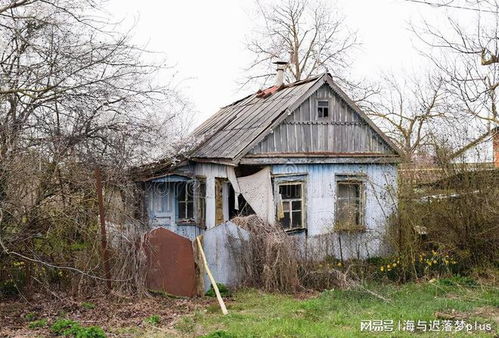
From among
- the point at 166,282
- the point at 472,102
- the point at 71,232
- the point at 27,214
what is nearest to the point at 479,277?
the point at 472,102

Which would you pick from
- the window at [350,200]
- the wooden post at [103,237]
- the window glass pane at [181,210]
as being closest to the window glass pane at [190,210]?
the window glass pane at [181,210]

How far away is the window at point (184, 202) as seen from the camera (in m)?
18.1

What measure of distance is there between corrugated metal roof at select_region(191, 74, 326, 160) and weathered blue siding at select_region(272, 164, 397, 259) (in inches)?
47.1

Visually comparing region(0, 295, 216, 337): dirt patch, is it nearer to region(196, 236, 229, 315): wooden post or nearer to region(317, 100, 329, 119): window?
region(196, 236, 229, 315): wooden post

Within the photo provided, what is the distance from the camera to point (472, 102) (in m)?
15.0

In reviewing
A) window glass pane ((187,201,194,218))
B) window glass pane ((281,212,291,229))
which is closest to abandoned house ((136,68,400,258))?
window glass pane ((281,212,291,229))

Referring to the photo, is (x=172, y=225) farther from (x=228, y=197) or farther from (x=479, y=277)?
(x=479, y=277)

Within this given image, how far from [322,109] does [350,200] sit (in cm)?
267

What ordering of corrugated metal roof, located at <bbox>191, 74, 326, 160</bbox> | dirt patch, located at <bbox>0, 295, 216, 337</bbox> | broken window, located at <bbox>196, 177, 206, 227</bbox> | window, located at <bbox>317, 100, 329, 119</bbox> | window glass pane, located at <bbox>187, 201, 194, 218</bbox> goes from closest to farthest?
dirt patch, located at <bbox>0, 295, 216, 337</bbox> → corrugated metal roof, located at <bbox>191, 74, 326, 160</bbox> → window, located at <bbox>317, 100, 329, 119</bbox> → broken window, located at <bbox>196, 177, 206, 227</bbox> → window glass pane, located at <bbox>187, 201, 194, 218</bbox>

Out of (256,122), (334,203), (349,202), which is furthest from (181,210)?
(349,202)

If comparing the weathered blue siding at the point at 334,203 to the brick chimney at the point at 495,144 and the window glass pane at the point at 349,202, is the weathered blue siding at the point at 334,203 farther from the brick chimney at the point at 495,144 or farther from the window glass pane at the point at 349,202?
the brick chimney at the point at 495,144

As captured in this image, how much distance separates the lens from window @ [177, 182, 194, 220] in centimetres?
1812

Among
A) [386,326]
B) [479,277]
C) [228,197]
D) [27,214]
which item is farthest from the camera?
[228,197]

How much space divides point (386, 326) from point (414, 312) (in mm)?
985
